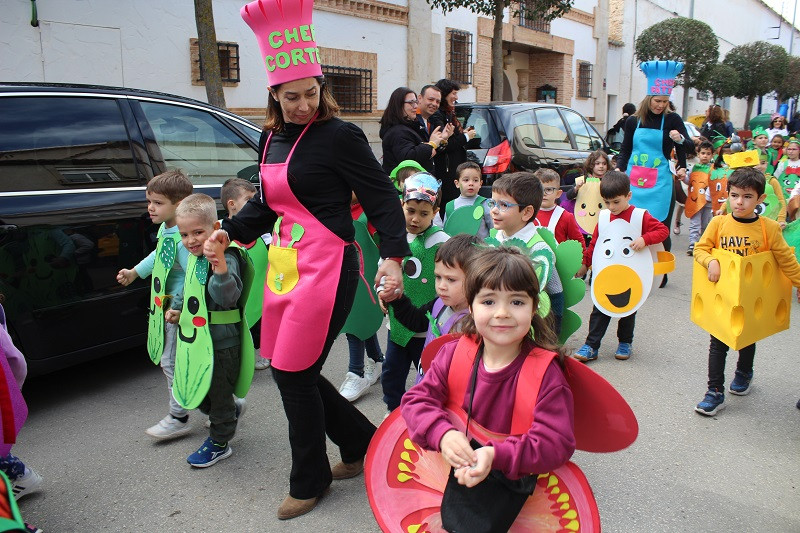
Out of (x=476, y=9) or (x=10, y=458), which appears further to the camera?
(x=476, y=9)

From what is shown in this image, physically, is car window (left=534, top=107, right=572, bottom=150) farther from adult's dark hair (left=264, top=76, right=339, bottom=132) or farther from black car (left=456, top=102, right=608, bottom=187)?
adult's dark hair (left=264, top=76, right=339, bottom=132)

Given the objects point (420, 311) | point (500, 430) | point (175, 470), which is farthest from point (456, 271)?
point (175, 470)

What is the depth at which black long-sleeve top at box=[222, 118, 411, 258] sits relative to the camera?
8.36 ft

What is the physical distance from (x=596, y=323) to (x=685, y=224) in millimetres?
7443

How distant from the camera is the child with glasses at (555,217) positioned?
15.2ft

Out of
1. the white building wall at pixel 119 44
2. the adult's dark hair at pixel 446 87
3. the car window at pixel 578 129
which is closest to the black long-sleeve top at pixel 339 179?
the adult's dark hair at pixel 446 87

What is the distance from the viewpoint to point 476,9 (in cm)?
1393

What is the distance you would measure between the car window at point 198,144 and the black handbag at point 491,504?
3.22m

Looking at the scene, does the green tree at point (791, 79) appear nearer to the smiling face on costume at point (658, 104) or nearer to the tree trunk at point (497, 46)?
the tree trunk at point (497, 46)

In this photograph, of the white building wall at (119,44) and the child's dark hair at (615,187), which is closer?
the child's dark hair at (615,187)

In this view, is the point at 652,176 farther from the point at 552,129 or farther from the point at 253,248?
the point at 253,248

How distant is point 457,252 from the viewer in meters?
2.70

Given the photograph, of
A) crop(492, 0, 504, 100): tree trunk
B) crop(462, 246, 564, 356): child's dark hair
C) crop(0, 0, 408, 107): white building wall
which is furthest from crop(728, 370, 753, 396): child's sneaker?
crop(492, 0, 504, 100): tree trunk

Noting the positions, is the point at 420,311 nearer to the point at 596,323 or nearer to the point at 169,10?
the point at 596,323
